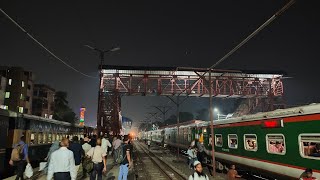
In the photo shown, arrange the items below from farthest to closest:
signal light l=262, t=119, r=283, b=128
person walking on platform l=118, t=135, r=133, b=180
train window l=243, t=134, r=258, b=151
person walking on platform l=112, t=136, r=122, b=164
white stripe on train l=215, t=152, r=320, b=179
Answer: train window l=243, t=134, r=258, b=151
signal light l=262, t=119, r=283, b=128
person walking on platform l=112, t=136, r=122, b=164
white stripe on train l=215, t=152, r=320, b=179
person walking on platform l=118, t=135, r=133, b=180

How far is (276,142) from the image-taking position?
39.8ft

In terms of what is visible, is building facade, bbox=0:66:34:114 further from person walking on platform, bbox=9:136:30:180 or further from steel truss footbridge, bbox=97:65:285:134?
person walking on platform, bbox=9:136:30:180

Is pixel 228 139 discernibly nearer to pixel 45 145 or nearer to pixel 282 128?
pixel 282 128

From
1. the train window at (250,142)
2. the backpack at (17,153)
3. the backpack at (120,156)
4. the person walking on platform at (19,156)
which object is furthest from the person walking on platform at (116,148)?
the train window at (250,142)

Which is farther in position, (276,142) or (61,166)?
(276,142)

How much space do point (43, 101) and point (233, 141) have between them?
67.5 meters

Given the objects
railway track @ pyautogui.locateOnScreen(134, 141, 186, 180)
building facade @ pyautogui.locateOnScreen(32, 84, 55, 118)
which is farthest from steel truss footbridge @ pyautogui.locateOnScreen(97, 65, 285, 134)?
building facade @ pyautogui.locateOnScreen(32, 84, 55, 118)

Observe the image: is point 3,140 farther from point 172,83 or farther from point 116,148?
point 172,83

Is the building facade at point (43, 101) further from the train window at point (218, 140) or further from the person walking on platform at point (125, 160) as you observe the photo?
the person walking on platform at point (125, 160)

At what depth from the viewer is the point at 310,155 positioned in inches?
386

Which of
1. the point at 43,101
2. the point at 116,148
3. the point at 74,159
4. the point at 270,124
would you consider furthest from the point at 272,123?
the point at 43,101

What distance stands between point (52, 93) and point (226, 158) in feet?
232

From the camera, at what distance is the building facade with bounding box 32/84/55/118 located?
7384 cm

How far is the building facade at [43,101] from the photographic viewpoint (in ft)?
242
